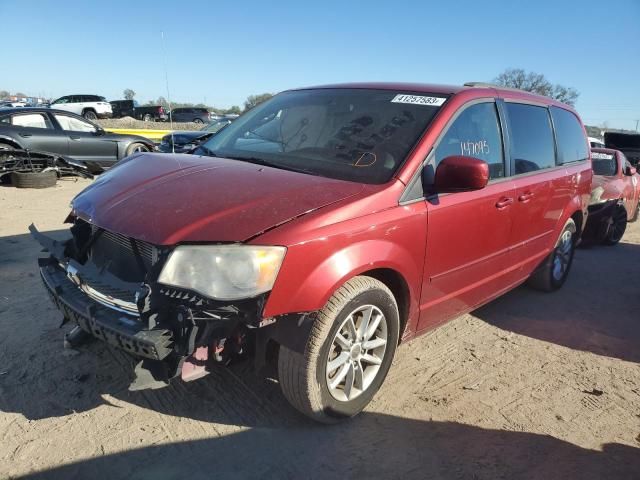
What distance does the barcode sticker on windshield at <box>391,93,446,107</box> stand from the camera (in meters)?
3.21

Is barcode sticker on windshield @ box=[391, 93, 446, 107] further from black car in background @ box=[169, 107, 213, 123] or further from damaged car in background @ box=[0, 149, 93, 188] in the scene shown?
black car in background @ box=[169, 107, 213, 123]

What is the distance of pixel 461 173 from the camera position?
9.12 feet

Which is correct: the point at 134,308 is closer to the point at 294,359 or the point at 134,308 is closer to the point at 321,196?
the point at 294,359

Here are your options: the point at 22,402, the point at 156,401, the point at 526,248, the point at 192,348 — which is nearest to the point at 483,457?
the point at 192,348

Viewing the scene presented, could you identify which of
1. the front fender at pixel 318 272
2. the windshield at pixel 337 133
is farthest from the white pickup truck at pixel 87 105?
the front fender at pixel 318 272

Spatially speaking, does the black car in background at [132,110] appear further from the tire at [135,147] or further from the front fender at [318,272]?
the front fender at [318,272]

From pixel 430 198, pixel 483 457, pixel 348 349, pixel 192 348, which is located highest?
pixel 430 198

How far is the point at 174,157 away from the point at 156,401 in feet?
5.23

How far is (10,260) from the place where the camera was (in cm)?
494

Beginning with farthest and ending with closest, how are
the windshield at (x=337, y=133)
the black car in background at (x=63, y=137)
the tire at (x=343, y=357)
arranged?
1. the black car in background at (x=63, y=137)
2. the windshield at (x=337, y=133)
3. the tire at (x=343, y=357)

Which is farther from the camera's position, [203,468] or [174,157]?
[174,157]

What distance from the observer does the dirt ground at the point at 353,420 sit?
2.38 meters

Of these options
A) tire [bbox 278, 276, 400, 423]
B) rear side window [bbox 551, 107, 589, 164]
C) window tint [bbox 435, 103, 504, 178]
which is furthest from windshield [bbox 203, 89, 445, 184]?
rear side window [bbox 551, 107, 589, 164]

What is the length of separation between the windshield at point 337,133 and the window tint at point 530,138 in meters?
0.98
